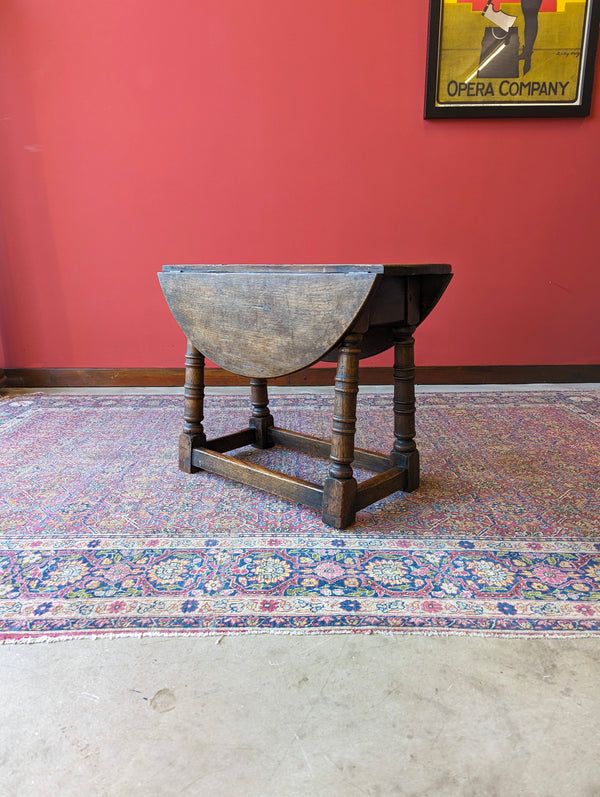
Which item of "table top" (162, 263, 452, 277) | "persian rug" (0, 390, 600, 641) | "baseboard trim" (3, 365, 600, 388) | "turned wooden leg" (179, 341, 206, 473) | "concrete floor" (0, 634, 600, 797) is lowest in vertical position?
"baseboard trim" (3, 365, 600, 388)

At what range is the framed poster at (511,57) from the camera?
9.28 feet

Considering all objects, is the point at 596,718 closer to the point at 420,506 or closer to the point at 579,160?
the point at 420,506

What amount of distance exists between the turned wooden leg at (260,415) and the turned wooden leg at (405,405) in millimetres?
609

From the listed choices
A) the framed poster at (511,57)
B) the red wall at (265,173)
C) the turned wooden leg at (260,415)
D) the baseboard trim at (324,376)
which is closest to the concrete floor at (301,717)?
the turned wooden leg at (260,415)

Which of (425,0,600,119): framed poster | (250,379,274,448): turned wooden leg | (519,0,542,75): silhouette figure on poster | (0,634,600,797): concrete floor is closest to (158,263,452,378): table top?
(250,379,274,448): turned wooden leg

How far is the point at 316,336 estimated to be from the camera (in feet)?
4.92

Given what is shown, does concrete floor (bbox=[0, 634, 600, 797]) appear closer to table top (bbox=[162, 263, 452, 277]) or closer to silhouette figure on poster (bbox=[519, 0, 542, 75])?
table top (bbox=[162, 263, 452, 277])

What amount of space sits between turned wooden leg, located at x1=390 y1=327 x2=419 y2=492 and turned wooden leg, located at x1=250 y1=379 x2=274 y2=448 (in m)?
0.61

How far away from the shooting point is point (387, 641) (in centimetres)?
108

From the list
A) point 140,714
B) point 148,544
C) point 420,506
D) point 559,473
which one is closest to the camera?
point 140,714

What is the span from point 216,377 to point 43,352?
107 cm

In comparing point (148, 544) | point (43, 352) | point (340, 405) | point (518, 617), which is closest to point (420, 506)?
point (340, 405)

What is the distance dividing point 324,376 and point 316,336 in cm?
174

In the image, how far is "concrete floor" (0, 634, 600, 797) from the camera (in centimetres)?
79
